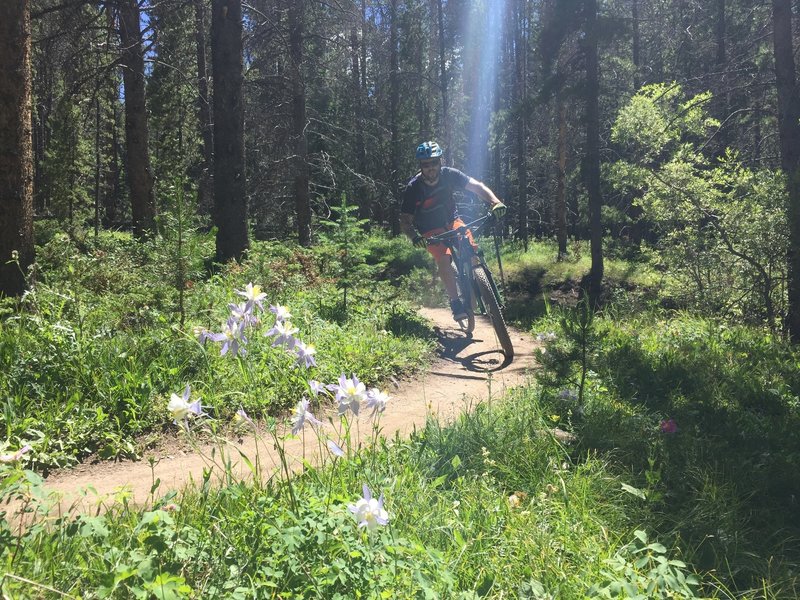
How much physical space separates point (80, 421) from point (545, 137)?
1127 inches

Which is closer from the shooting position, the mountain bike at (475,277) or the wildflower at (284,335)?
the wildflower at (284,335)

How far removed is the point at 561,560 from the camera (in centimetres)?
214

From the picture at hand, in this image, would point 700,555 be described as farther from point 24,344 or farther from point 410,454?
point 24,344

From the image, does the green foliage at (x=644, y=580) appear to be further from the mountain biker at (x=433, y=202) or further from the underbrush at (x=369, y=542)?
the mountain biker at (x=433, y=202)

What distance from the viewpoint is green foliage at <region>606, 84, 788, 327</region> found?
8320 mm

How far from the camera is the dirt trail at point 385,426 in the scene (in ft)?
→ 9.05

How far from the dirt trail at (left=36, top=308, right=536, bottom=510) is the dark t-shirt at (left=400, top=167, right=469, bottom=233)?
1.57 m

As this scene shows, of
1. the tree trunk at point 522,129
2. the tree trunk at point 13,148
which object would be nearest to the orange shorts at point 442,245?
the tree trunk at point 13,148

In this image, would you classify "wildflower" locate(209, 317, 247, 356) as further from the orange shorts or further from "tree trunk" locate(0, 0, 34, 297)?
the orange shorts

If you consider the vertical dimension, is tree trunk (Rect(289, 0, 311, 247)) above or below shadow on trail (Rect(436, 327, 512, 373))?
above

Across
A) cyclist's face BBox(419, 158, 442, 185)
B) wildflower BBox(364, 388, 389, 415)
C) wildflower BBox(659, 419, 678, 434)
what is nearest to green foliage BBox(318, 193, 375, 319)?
cyclist's face BBox(419, 158, 442, 185)

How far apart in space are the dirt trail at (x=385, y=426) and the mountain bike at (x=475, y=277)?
390 millimetres

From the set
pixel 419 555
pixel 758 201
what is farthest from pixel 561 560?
pixel 758 201

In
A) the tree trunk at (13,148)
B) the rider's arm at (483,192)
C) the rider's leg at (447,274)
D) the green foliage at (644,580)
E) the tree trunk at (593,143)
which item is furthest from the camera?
the tree trunk at (593,143)
